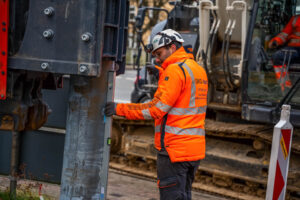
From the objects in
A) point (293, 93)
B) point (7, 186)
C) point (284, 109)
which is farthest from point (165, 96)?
point (293, 93)

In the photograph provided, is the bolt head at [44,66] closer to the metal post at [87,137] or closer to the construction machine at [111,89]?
the construction machine at [111,89]

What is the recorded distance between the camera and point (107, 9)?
3.44 meters

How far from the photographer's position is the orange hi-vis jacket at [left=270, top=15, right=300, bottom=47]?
7.03 m

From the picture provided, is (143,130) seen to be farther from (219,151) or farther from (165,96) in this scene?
(165,96)

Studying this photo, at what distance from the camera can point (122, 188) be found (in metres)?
6.83

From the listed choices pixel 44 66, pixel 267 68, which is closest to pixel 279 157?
pixel 44 66

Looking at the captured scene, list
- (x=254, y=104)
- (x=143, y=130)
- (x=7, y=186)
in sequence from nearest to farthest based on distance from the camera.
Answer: (x=7, y=186), (x=254, y=104), (x=143, y=130)

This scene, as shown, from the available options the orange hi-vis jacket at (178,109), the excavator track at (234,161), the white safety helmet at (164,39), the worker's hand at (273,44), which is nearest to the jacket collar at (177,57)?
the orange hi-vis jacket at (178,109)

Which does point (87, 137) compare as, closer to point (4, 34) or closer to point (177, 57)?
point (4, 34)

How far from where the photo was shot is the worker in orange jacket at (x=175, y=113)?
409cm

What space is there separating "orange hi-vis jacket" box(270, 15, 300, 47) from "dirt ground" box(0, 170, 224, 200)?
2379 millimetres

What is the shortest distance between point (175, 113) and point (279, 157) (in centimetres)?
89

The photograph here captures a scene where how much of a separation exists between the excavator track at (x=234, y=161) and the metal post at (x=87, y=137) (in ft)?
11.7

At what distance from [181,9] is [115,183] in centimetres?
342
